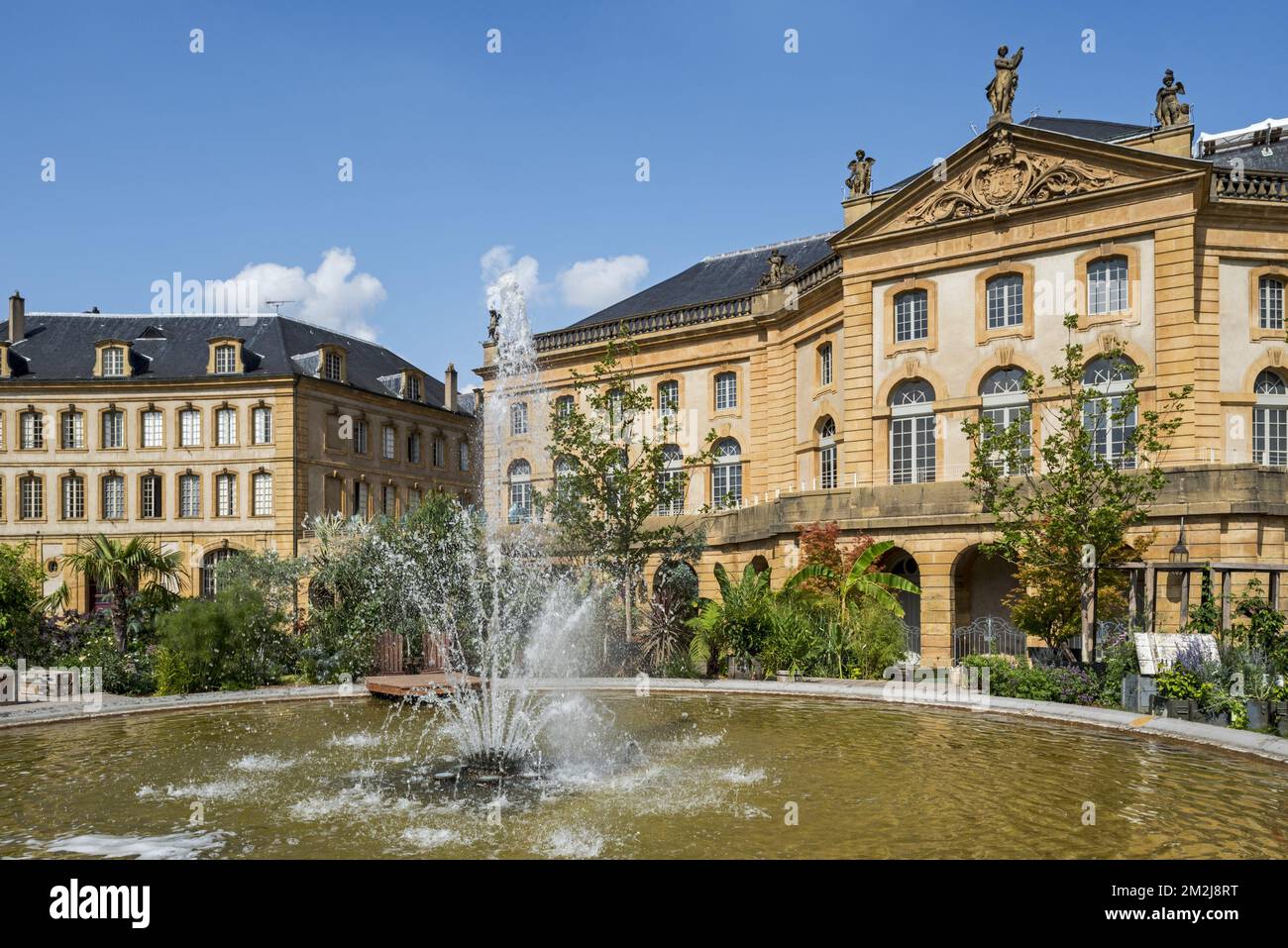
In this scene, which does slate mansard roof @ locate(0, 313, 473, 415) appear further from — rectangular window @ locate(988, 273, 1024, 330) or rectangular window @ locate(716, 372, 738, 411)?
rectangular window @ locate(988, 273, 1024, 330)

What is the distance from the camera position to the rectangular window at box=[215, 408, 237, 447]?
47.6 meters

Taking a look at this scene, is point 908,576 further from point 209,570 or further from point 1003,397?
point 209,570

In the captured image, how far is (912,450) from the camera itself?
3062 centimetres

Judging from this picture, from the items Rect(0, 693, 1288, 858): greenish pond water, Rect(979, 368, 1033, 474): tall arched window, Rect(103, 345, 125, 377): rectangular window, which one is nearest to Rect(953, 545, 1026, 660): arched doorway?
Rect(979, 368, 1033, 474): tall arched window

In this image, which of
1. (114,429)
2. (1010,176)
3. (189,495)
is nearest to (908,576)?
(1010,176)

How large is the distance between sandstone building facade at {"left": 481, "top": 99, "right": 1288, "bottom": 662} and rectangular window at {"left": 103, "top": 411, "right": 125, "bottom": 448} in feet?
103

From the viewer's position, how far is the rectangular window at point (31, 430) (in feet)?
155

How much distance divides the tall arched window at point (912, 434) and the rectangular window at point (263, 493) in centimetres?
3043

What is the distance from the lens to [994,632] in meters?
27.4

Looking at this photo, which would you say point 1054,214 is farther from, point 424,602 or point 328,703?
point 328,703

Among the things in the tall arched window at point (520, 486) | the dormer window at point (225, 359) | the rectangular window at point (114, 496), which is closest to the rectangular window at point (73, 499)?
the rectangular window at point (114, 496)

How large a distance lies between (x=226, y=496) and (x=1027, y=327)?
1456 inches

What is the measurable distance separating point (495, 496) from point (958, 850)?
40.1 meters

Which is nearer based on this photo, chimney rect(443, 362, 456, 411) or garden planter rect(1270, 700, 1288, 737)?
garden planter rect(1270, 700, 1288, 737)
